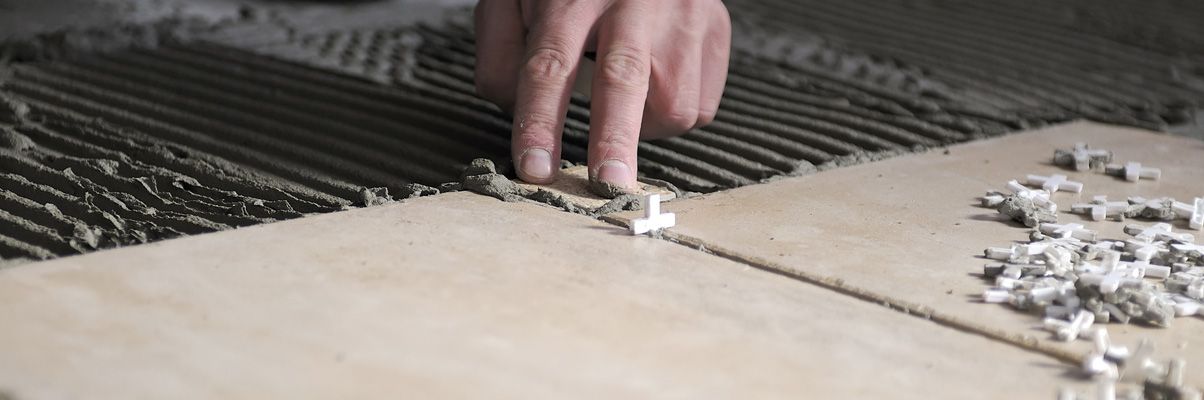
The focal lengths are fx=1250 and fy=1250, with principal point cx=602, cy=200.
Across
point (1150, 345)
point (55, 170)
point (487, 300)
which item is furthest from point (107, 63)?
point (1150, 345)

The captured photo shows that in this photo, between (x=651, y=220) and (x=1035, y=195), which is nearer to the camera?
(x=651, y=220)

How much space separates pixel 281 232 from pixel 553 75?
64 centimetres

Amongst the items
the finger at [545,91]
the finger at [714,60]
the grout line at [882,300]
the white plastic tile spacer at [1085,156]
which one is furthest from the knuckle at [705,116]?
the white plastic tile spacer at [1085,156]

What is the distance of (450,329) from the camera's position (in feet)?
5.11

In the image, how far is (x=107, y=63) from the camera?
338 centimetres

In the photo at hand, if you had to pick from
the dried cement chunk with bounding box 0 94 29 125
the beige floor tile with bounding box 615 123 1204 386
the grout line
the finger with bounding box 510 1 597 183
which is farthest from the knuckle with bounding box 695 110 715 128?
the dried cement chunk with bounding box 0 94 29 125

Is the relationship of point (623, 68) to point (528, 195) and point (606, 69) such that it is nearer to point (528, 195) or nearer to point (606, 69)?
point (606, 69)

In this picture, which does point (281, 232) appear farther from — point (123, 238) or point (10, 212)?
point (10, 212)

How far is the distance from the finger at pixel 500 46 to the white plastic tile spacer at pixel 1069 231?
1.06m

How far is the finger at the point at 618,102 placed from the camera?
2.27 metres

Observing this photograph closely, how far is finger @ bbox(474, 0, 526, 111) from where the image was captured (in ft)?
8.25

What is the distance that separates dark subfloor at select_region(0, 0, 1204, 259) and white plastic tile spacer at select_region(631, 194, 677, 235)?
35 centimetres

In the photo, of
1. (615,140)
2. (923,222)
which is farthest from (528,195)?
(923,222)

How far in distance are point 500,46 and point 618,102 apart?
0.37 metres
